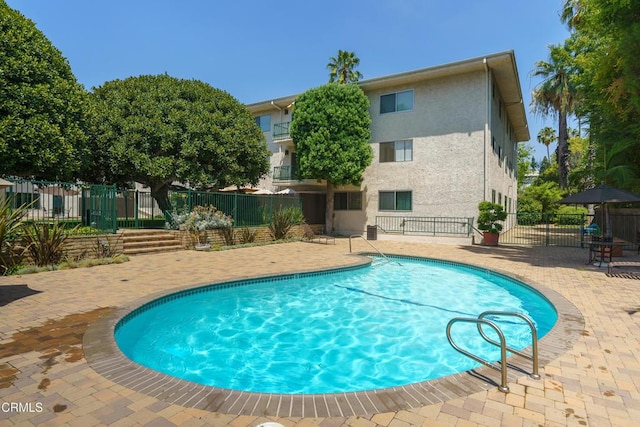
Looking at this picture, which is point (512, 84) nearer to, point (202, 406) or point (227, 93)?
point (227, 93)

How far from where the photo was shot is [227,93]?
1902 cm

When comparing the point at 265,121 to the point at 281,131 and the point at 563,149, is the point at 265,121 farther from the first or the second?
the point at 563,149

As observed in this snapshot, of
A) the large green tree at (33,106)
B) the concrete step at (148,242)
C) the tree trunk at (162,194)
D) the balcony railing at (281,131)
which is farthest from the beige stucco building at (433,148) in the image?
the large green tree at (33,106)

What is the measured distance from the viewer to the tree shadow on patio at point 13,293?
6.20 m

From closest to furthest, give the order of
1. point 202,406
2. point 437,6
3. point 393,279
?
point 202,406, point 393,279, point 437,6

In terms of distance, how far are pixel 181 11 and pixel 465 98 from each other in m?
13.9

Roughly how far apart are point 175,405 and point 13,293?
6131 millimetres

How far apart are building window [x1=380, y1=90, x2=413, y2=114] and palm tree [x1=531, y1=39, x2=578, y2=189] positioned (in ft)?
59.5

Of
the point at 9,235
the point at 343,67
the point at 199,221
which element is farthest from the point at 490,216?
the point at 343,67

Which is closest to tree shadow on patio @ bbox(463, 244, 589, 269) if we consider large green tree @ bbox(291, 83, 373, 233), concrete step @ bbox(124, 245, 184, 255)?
large green tree @ bbox(291, 83, 373, 233)

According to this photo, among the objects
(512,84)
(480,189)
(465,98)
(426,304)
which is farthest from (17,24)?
(512,84)

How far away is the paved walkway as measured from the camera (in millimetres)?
2771

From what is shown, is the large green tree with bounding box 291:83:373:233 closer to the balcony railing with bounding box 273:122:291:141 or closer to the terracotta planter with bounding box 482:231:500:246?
the balcony railing with bounding box 273:122:291:141

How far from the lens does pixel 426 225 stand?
18.6m
